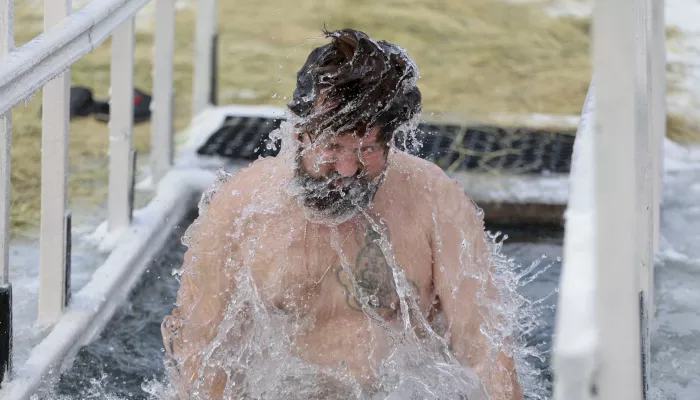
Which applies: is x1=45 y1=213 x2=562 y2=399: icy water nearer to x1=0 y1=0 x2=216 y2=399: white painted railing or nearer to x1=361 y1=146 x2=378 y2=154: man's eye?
x1=0 y1=0 x2=216 y2=399: white painted railing

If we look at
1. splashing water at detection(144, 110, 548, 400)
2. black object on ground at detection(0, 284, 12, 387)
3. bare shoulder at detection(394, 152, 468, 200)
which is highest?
bare shoulder at detection(394, 152, 468, 200)

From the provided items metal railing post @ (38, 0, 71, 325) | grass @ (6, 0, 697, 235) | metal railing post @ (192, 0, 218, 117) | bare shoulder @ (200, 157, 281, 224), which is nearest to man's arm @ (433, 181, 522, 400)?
bare shoulder @ (200, 157, 281, 224)

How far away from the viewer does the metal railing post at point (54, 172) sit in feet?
10.9

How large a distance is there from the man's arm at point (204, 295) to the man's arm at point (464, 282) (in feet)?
1.69

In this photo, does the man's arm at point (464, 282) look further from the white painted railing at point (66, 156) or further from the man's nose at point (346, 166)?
the white painted railing at point (66, 156)

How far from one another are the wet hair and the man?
0.12m

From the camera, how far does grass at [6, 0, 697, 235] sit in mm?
6109

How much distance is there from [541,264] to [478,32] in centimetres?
446

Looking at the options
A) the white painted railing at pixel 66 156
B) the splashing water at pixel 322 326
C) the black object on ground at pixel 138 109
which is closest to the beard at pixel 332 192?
the splashing water at pixel 322 326

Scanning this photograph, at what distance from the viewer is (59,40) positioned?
3012 millimetres

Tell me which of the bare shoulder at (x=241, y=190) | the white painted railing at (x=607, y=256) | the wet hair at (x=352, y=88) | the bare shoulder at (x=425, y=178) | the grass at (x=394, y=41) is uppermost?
the white painted railing at (x=607, y=256)

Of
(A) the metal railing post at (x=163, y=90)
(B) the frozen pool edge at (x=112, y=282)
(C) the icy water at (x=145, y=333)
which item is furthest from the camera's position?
(A) the metal railing post at (x=163, y=90)

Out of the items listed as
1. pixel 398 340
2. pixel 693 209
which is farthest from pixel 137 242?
pixel 693 209

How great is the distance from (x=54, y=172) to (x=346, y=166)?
127 centimetres
